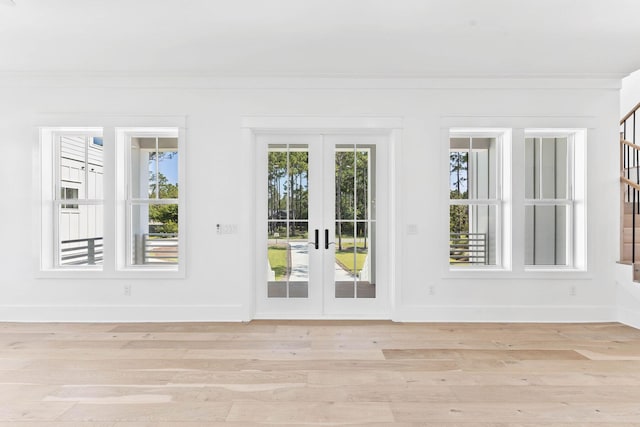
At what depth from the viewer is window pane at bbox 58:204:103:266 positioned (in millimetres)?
4988

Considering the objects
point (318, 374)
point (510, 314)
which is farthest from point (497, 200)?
point (318, 374)

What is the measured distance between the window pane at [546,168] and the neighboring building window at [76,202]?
5387mm

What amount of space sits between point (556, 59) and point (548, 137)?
3.75 feet

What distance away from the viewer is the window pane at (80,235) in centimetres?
499

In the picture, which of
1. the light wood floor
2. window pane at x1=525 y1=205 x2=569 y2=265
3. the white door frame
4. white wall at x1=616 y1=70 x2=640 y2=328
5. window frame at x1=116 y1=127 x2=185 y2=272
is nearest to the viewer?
the light wood floor

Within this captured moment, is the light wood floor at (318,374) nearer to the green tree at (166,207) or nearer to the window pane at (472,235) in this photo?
the window pane at (472,235)

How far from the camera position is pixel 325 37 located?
369 cm

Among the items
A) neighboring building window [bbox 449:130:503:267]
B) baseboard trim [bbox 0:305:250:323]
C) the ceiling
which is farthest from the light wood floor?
the ceiling

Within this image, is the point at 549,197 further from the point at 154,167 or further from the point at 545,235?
the point at 154,167

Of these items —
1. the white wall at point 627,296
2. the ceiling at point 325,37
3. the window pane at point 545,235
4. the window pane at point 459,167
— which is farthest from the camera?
the window pane at point 545,235

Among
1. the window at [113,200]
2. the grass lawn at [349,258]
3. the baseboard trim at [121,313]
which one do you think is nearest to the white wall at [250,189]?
the baseboard trim at [121,313]

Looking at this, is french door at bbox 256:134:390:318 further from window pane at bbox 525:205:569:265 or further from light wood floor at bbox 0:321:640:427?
window pane at bbox 525:205:569:265

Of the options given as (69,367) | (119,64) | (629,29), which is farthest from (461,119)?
(69,367)

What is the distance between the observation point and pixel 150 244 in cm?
498
